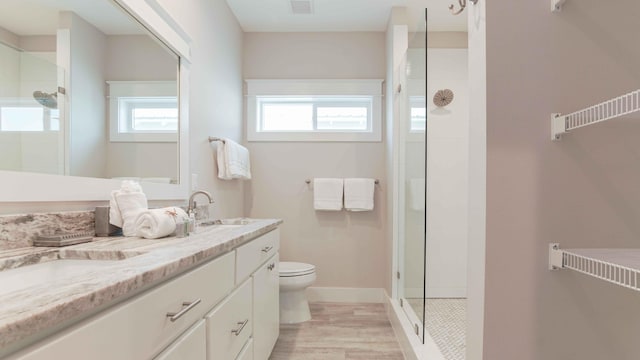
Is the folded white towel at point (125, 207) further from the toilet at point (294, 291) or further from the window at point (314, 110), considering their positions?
the window at point (314, 110)

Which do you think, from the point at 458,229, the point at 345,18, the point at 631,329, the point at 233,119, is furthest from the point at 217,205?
the point at 631,329

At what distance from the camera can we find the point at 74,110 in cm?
126

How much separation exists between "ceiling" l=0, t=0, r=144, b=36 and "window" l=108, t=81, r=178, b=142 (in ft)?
0.75

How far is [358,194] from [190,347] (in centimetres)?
229

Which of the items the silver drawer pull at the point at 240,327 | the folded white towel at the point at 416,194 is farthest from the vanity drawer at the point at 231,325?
the folded white towel at the point at 416,194

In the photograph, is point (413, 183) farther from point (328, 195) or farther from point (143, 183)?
point (143, 183)

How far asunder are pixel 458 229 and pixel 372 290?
95 centimetres

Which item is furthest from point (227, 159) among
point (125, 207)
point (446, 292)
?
point (446, 292)

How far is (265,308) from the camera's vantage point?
189cm

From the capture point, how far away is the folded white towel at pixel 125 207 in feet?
4.40

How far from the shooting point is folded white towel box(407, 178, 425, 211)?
91.2 inches

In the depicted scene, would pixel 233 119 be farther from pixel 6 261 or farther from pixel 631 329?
pixel 631 329

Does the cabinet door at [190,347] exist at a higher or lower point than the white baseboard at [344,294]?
higher

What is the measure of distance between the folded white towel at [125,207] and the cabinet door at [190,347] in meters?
0.53
